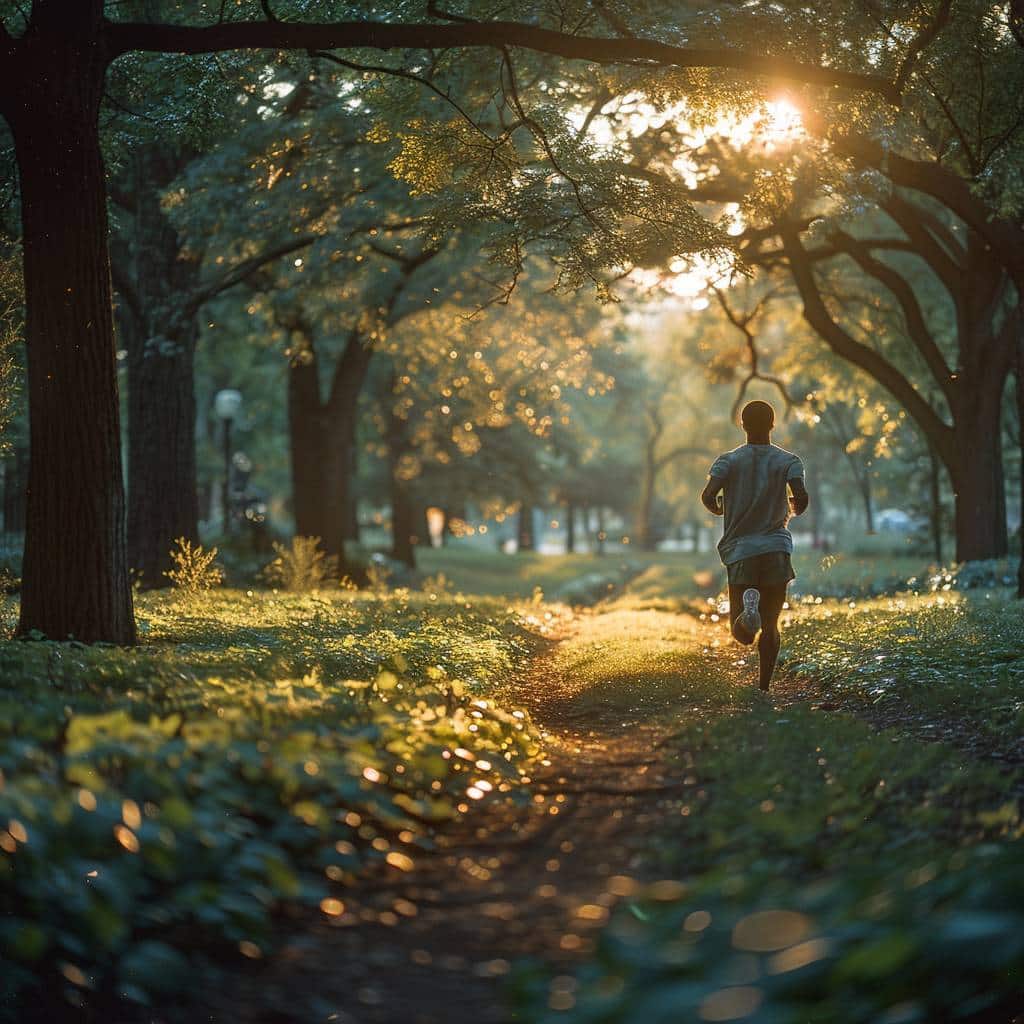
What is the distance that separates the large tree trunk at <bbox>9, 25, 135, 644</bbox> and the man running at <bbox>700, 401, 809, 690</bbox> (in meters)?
4.72

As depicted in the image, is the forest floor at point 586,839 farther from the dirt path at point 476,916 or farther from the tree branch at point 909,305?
the tree branch at point 909,305

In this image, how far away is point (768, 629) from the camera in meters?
9.40

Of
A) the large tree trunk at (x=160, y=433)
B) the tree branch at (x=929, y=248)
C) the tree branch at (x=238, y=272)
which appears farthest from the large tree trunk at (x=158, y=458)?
the tree branch at (x=929, y=248)

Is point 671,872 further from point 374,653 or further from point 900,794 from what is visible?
point 374,653

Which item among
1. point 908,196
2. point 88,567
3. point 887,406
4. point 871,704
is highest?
point 908,196

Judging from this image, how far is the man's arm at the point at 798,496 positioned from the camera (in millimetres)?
8992

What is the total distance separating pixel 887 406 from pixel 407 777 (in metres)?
22.1

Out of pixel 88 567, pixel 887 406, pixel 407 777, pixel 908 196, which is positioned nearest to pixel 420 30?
pixel 88 567

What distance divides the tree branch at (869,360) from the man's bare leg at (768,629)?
1106cm

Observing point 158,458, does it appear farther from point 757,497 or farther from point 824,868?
point 824,868

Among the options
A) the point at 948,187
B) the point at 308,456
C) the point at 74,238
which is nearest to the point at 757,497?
the point at 74,238

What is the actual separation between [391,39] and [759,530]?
4.73 metres

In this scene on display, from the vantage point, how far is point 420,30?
859 centimetres

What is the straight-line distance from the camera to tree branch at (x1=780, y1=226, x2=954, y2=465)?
19.3 m
